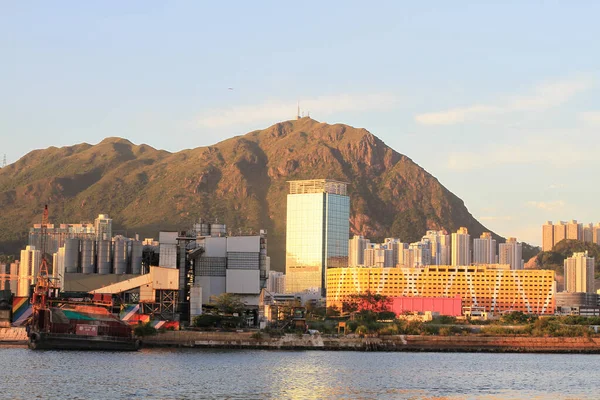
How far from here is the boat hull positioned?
10350 cm

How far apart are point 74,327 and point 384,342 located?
36.8 meters

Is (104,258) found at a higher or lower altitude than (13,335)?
higher

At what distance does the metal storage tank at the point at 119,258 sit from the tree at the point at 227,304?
12484 mm

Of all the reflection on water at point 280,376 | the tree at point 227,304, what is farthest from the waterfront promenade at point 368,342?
the tree at point 227,304

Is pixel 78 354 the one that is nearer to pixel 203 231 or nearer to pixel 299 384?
pixel 299 384

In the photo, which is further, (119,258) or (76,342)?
(119,258)

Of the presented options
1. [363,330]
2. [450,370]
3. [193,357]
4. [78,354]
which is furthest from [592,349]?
[78,354]

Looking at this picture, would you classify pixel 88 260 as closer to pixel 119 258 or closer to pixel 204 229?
pixel 119 258

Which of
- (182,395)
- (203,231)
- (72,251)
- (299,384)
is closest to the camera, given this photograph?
(182,395)

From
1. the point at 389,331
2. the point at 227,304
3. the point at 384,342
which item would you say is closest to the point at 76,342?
the point at 227,304

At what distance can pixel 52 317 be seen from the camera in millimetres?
103188

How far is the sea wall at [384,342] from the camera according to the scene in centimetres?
11625

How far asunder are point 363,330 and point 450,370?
34.6 m

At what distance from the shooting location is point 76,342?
342ft
